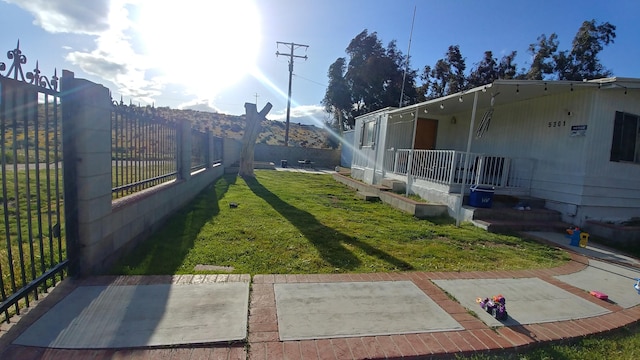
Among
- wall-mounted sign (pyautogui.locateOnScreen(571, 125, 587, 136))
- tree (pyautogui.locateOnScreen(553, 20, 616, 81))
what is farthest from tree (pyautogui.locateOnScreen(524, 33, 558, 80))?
wall-mounted sign (pyautogui.locateOnScreen(571, 125, 587, 136))

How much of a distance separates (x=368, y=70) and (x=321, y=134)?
15.0m

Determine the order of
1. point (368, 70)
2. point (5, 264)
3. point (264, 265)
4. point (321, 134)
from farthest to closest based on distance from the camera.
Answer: point (321, 134) < point (368, 70) < point (264, 265) < point (5, 264)

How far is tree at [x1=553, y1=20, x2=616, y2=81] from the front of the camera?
19.1 m

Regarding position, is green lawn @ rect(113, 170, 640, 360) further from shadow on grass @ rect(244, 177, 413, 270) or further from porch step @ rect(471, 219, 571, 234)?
porch step @ rect(471, 219, 571, 234)

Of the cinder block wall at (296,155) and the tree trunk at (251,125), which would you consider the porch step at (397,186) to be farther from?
the cinder block wall at (296,155)

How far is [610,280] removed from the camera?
390 centimetres

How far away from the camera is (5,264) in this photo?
10.1 ft

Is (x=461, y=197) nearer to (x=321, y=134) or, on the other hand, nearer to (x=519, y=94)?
(x=519, y=94)

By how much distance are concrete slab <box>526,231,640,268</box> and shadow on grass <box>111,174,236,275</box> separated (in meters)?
6.05

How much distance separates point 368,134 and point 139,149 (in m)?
9.82

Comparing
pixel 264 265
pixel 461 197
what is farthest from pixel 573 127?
pixel 264 265

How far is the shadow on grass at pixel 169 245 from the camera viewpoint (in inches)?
130

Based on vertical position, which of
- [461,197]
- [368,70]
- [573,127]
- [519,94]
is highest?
[368,70]

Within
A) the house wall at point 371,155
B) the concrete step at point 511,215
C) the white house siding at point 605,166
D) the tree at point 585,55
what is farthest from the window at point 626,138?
the tree at point 585,55
